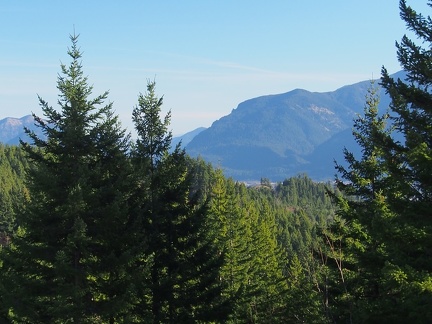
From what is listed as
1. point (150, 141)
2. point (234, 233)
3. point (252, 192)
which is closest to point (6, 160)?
point (252, 192)

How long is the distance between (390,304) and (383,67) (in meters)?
6.71

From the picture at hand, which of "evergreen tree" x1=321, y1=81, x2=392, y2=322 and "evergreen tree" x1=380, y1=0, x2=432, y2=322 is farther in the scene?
"evergreen tree" x1=321, y1=81, x2=392, y2=322

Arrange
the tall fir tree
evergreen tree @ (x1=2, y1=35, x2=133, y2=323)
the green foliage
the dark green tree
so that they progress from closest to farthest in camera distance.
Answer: the tall fir tree, evergreen tree @ (x1=2, y1=35, x2=133, y2=323), the dark green tree, the green foliage

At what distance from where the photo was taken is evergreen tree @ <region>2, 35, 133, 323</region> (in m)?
13.6

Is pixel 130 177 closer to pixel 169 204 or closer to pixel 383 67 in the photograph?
pixel 169 204

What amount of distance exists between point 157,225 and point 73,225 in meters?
3.86

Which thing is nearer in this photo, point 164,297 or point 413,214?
point 413,214

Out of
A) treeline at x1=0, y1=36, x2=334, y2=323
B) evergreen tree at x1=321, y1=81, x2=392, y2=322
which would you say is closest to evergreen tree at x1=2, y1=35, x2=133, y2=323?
treeline at x1=0, y1=36, x2=334, y2=323

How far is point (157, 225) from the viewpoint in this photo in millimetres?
16812

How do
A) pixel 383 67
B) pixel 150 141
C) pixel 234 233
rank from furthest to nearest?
pixel 234 233 < pixel 150 141 < pixel 383 67

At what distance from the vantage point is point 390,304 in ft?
43.0

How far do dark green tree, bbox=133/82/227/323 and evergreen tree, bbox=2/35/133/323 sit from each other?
162 cm

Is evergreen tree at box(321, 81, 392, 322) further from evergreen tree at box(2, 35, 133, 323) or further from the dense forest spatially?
evergreen tree at box(2, 35, 133, 323)

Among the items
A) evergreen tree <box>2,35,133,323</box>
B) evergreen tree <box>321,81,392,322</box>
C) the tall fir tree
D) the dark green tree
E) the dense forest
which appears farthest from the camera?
the dark green tree
